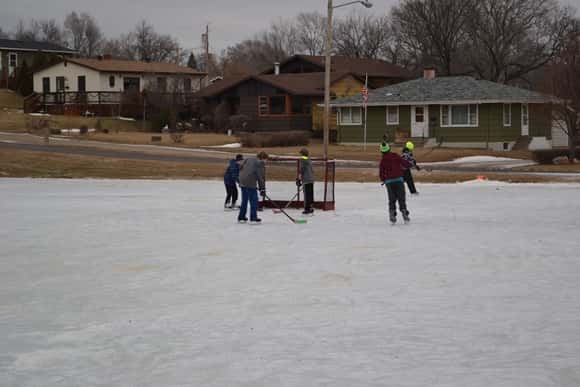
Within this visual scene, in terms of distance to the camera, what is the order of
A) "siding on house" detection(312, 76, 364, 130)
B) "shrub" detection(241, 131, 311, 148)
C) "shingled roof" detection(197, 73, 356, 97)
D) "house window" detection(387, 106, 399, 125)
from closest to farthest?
1. "shrub" detection(241, 131, 311, 148)
2. "house window" detection(387, 106, 399, 125)
3. "siding on house" detection(312, 76, 364, 130)
4. "shingled roof" detection(197, 73, 356, 97)

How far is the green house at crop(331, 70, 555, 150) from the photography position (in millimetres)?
52094

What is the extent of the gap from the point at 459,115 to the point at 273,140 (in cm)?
1121

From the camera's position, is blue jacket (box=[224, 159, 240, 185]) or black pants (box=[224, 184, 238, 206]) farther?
black pants (box=[224, 184, 238, 206])

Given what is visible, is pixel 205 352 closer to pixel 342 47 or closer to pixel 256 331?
pixel 256 331

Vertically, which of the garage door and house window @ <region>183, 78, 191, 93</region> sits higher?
house window @ <region>183, 78, 191, 93</region>

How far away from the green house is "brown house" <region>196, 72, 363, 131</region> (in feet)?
18.7

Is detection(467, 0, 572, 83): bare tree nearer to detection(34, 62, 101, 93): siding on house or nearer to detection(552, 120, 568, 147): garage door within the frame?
detection(552, 120, 568, 147): garage door

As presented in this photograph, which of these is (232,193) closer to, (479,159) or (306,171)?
(306,171)

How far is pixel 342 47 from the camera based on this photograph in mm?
99188

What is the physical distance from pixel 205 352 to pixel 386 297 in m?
3.54

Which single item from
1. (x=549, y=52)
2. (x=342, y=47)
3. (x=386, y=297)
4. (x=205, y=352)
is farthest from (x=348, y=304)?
(x=342, y=47)

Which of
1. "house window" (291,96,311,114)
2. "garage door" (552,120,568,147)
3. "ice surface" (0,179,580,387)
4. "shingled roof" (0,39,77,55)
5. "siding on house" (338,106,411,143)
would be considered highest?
"shingled roof" (0,39,77,55)

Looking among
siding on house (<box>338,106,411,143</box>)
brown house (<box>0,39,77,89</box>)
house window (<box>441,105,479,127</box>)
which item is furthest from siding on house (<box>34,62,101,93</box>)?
house window (<box>441,105,479,127</box>)

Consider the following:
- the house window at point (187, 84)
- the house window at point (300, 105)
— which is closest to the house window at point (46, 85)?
the house window at point (187, 84)
